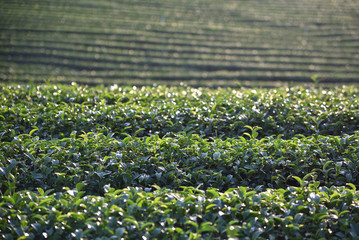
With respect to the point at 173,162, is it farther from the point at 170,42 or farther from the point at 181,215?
the point at 170,42

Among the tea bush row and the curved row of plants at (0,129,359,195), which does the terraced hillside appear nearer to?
the curved row of plants at (0,129,359,195)

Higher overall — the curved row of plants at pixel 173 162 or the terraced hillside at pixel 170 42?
the terraced hillside at pixel 170 42

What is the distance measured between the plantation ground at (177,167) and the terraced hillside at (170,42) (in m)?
7.68

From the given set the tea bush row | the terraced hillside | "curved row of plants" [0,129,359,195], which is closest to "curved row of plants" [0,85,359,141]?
"curved row of plants" [0,129,359,195]

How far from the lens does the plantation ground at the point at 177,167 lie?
2.12 meters

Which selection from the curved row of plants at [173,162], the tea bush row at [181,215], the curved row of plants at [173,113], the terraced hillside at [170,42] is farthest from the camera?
the terraced hillside at [170,42]

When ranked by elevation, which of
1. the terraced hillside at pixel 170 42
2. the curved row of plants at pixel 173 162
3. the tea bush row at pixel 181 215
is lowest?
the tea bush row at pixel 181 215

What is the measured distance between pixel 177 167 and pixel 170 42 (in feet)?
40.9

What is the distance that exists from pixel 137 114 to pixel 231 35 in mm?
13399

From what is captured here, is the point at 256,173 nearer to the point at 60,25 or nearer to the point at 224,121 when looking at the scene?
the point at 224,121

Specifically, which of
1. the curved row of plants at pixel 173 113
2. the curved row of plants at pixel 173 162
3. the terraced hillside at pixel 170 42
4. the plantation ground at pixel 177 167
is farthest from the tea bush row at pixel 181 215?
the terraced hillside at pixel 170 42

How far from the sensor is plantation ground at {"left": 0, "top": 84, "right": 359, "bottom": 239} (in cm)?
212

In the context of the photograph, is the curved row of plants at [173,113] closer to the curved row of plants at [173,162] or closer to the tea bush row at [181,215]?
the curved row of plants at [173,162]

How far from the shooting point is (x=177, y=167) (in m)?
2.89
